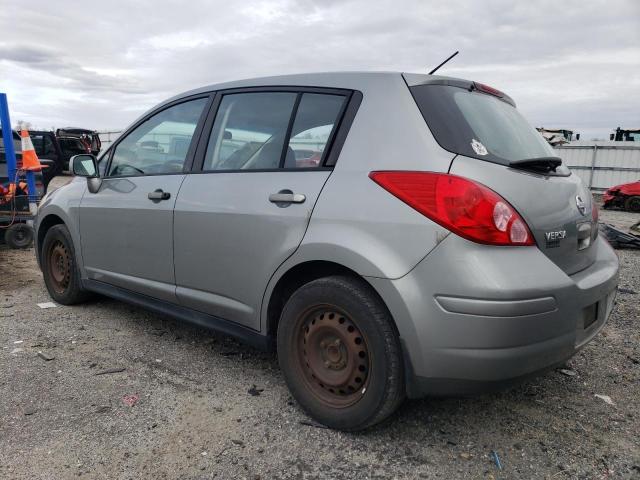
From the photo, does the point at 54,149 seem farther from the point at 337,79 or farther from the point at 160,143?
the point at 337,79

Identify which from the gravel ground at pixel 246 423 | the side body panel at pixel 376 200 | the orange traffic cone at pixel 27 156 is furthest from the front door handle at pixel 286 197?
the orange traffic cone at pixel 27 156

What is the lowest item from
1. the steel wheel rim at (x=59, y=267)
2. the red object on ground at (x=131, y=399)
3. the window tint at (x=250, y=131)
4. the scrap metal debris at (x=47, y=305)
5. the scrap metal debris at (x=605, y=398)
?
the scrap metal debris at (x=605, y=398)

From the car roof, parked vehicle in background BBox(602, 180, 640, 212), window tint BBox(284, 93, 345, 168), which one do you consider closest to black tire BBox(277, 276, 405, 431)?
window tint BBox(284, 93, 345, 168)

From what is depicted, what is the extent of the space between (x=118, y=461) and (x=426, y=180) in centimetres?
185

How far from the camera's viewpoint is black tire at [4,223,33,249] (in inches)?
290

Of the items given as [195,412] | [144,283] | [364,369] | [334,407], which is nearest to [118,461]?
[195,412]

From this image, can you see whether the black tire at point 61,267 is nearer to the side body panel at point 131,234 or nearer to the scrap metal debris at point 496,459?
the side body panel at point 131,234

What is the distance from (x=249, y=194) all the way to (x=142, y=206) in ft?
3.41

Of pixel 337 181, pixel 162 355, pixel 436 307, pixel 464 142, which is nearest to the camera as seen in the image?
pixel 436 307

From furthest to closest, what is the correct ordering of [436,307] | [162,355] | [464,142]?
[162,355] → [464,142] → [436,307]

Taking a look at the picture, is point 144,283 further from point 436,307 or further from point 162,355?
point 436,307

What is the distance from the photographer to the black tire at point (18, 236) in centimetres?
736

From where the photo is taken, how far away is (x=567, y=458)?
2383 millimetres

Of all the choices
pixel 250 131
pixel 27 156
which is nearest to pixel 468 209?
pixel 250 131
